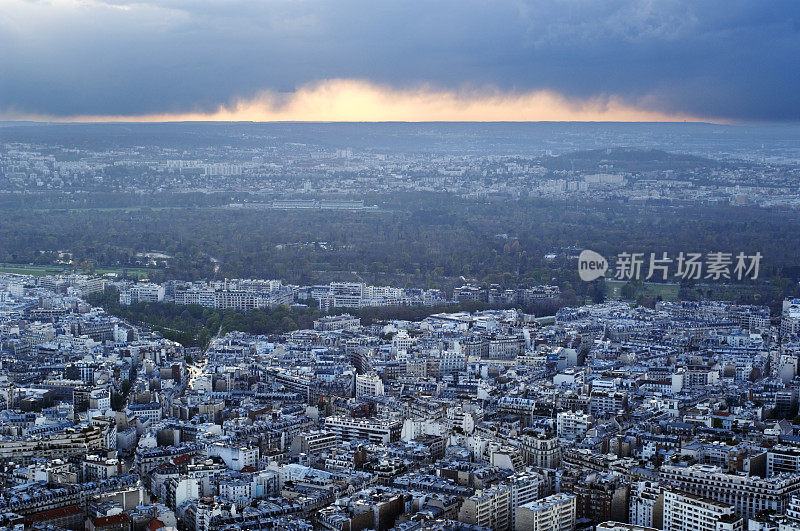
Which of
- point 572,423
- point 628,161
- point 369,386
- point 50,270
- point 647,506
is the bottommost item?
point 50,270

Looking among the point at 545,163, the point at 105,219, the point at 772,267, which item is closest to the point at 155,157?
the point at 105,219

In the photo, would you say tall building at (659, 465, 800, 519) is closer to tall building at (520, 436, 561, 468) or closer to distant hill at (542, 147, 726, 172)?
tall building at (520, 436, 561, 468)

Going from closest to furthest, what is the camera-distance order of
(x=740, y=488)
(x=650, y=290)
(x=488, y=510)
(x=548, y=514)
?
(x=548, y=514) → (x=488, y=510) → (x=740, y=488) → (x=650, y=290)

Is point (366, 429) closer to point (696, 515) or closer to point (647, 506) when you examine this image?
point (647, 506)

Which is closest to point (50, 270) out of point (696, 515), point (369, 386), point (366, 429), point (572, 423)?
point (369, 386)

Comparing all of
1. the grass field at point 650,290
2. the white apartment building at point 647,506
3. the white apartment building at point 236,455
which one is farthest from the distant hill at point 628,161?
the white apartment building at point 647,506

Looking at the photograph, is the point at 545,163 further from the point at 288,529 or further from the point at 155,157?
the point at 288,529

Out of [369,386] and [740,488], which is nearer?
[740,488]

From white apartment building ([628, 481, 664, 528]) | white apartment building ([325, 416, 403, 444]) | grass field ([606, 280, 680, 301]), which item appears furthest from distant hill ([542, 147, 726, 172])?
white apartment building ([628, 481, 664, 528])

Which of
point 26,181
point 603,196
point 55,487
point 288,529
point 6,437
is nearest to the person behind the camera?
point 288,529

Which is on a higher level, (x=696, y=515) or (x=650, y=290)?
(x=696, y=515)
